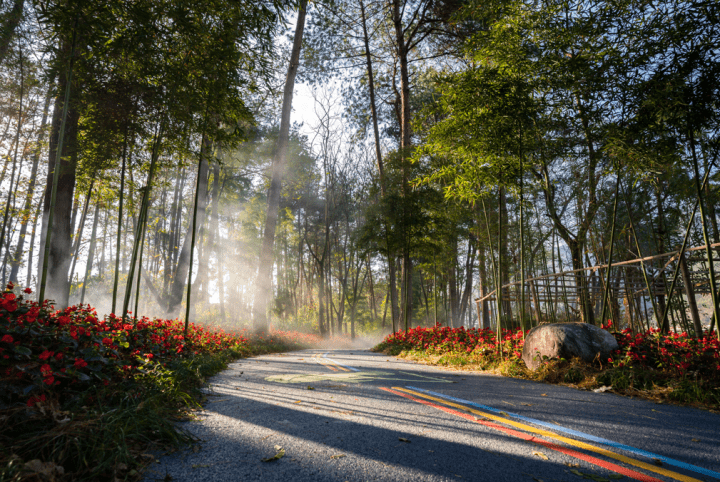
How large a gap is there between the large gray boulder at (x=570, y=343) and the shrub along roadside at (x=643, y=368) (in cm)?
11

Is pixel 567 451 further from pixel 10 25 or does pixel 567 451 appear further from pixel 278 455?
pixel 10 25

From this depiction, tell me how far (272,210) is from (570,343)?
9.20 m

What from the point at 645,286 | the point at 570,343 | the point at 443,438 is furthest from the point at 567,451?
the point at 645,286

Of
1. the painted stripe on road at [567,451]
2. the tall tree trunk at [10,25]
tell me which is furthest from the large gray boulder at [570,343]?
the tall tree trunk at [10,25]

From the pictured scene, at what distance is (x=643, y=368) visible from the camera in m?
4.09

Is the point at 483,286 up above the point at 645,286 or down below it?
above

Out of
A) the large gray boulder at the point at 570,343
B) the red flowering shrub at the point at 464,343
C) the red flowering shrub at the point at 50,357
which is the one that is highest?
the red flowering shrub at the point at 50,357

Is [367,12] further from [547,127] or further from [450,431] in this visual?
[450,431]

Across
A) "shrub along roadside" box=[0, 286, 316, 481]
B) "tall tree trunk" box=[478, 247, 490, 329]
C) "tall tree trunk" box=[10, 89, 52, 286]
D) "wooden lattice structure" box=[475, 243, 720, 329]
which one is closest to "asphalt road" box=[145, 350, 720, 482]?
"shrub along roadside" box=[0, 286, 316, 481]

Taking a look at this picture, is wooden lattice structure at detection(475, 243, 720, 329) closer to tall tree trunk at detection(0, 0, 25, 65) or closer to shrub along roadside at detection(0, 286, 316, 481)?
shrub along roadside at detection(0, 286, 316, 481)

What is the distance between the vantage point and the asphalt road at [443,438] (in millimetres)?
1752

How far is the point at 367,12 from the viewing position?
13586 mm

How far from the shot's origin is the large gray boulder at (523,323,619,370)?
4637 mm

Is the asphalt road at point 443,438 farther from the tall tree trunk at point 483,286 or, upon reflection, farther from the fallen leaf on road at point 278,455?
the tall tree trunk at point 483,286
